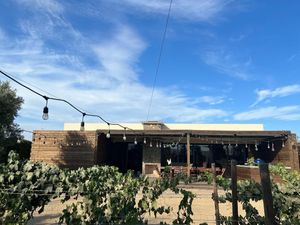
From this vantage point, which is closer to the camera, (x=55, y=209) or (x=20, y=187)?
(x=20, y=187)

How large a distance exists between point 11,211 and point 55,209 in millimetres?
4777

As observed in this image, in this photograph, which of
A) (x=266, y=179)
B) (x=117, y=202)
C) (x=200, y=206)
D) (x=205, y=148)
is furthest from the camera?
(x=205, y=148)

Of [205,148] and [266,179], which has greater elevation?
[205,148]

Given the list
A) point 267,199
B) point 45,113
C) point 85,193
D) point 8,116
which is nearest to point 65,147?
point 8,116

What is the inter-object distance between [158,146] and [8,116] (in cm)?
1016

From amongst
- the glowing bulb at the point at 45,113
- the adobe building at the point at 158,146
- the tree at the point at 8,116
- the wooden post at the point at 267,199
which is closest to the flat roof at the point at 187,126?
the adobe building at the point at 158,146

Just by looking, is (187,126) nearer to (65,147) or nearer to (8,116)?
(65,147)

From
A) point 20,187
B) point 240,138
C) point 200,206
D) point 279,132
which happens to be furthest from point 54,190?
point 240,138

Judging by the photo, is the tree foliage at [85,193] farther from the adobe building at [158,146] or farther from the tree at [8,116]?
the tree at [8,116]

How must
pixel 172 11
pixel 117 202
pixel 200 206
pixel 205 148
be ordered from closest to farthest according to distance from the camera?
pixel 117 202
pixel 172 11
pixel 200 206
pixel 205 148

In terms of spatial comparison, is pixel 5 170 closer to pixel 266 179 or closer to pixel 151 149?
pixel 266 179

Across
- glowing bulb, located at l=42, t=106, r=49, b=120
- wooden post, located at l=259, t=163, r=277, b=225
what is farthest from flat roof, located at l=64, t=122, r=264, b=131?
wooden post, located at l=259, t=163, r=277, b=225

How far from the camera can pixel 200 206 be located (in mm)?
10711

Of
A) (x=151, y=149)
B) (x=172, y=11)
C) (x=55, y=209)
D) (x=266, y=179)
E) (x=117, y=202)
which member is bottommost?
(x=55, y=209)
